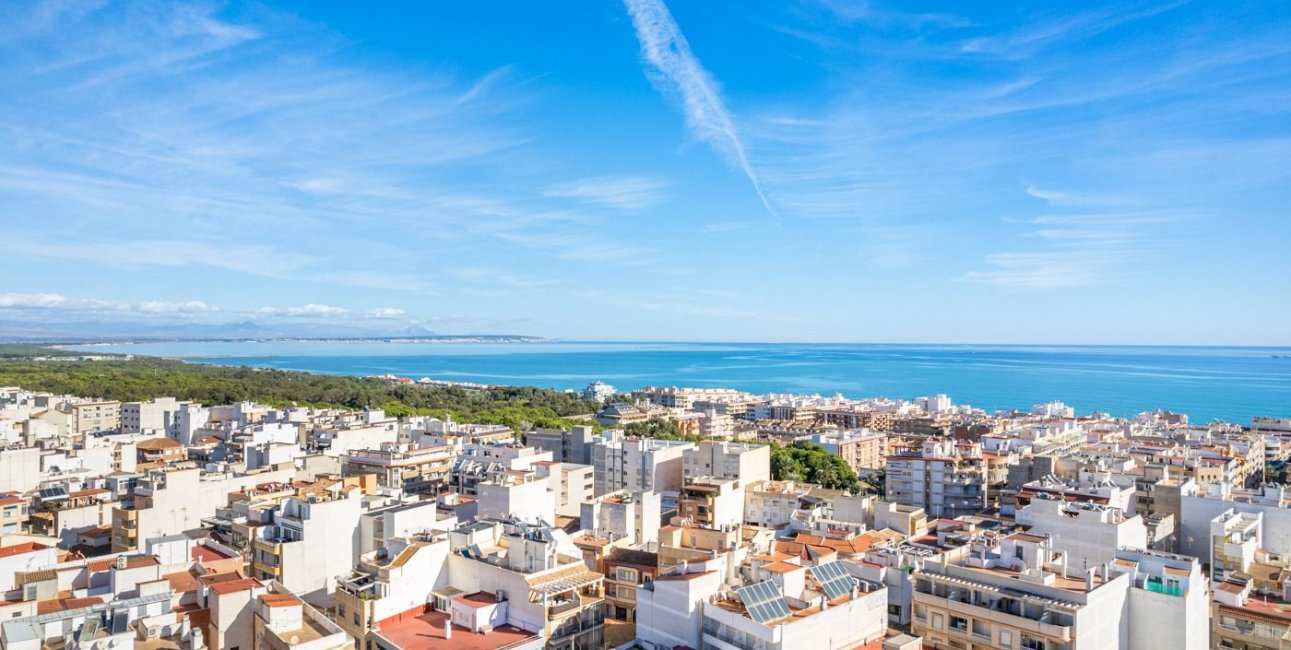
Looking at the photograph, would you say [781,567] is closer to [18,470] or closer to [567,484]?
[567,484]

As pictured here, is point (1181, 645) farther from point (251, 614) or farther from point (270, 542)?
point (270, 542)

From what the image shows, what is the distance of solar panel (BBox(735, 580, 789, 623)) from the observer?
39.8 ft

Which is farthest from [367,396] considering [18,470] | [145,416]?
[18,470]

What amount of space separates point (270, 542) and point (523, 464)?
1217 cm

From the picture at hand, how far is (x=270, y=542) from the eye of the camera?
59.9 feet

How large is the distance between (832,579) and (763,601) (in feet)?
5.97

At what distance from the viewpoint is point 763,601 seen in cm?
1241

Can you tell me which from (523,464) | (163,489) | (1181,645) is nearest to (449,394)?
(523,464)

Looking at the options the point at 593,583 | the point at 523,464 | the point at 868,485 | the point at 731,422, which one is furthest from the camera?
the point at 731,422

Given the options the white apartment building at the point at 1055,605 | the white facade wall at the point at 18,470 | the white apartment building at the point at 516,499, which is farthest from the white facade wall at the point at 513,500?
the white facade wall at the point at 18,470

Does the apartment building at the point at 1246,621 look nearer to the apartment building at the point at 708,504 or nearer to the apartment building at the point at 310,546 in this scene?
the apartment building at the point at 708,504

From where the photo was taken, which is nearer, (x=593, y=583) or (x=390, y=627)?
(x=390, y=627)

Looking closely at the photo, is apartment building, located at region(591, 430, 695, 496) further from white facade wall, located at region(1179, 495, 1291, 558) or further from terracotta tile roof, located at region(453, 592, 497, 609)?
terracotta tile roof, located at region(453, 592, 497, 609)

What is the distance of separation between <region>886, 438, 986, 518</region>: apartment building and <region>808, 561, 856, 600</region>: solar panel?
59.4 ft
